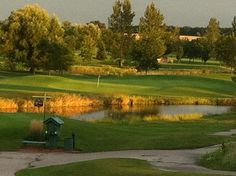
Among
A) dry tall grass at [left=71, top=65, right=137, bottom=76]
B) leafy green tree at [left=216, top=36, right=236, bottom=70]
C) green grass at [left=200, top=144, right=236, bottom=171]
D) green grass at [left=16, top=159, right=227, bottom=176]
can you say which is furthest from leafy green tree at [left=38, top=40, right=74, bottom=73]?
green grass at [left=16, top=159, right=227, bottom=176]

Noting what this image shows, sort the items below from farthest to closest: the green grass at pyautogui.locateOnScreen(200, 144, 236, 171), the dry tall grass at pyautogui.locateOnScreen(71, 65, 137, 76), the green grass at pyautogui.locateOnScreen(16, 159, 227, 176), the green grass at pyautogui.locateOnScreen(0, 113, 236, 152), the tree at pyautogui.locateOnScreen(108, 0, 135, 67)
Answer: the tree at pyautogui.locateOnScreen(108, 0, 135, 67) → the dry tall grass at pyautogui.locateOnScreen(71, 65, 137, 76) → the green grass at pyautogui.locateOnScreen(0, 113, 236, 152) → the green grass at pyautogui.locateOnScreen(200, 144, 236, 171) → the green grass at pyautogui.locateOnScreen(16, 159, 227, 176)

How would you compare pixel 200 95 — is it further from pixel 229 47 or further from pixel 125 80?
pixel 229 47

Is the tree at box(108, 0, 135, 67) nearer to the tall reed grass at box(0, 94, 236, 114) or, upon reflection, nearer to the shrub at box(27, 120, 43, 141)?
the tall reed grass at box(0, 94, 236, 114)

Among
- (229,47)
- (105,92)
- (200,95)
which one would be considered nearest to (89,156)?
(105,92)

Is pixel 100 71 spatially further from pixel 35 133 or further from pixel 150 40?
pixel 35 133

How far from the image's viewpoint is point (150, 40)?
119m

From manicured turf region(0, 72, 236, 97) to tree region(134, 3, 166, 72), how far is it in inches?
478

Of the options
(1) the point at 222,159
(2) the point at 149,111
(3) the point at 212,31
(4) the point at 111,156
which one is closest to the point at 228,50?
(2) the point at 149,111

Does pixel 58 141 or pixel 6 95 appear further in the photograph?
pixel 6 95

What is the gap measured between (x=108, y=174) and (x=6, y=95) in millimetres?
40240

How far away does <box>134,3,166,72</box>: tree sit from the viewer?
99.4 m

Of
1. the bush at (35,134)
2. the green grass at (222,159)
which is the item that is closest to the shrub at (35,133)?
the bush at (35,134)

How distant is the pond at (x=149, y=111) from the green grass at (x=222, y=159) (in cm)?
2710

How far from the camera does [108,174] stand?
54.9 ft
